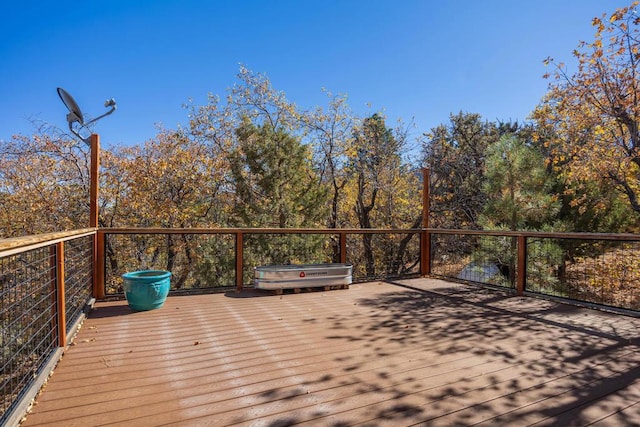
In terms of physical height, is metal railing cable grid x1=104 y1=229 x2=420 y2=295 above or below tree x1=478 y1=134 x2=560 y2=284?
below

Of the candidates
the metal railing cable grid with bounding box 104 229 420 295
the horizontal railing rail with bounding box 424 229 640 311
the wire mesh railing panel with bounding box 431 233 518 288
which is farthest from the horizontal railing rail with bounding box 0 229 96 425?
the wire mesh railing panel with bounding box 431 233 518 288

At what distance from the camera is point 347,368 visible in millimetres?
2279

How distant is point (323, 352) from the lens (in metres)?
2.59

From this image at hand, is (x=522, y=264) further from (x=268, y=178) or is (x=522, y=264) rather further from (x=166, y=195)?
(x=166, y=195)

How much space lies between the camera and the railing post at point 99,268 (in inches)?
164

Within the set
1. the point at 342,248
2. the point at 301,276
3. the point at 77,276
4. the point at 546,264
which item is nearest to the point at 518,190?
the point at 546,264

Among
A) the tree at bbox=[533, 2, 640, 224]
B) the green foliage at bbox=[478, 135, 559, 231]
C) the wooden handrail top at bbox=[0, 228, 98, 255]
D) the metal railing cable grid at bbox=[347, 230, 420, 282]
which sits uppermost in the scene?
the tree at bbox=[533, 2, 640, 224]

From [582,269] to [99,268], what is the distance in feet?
28.1

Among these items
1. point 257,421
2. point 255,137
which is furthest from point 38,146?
point 257,421

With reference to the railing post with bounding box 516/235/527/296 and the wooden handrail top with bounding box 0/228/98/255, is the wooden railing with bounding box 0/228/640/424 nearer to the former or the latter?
the railing post with bounding box 516/235/527/296

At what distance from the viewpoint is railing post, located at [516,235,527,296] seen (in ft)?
14.8

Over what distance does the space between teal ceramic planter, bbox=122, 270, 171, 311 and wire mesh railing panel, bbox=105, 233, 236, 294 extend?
287cm

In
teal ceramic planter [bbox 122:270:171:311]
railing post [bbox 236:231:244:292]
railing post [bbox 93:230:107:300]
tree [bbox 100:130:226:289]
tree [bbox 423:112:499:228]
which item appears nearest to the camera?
teal ceramic planter [bbox 122:270:171:311]

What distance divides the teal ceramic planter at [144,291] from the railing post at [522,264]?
14.8ft
